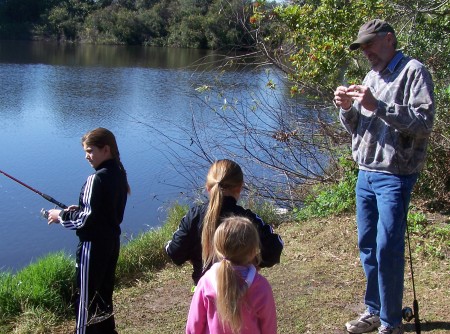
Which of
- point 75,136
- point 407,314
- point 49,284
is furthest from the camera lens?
point 75,136

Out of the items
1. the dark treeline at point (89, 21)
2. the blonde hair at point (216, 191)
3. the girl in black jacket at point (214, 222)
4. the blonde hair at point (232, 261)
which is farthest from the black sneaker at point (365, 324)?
the dark treeline at point (89, 21)

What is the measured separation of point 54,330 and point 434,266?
288 cm

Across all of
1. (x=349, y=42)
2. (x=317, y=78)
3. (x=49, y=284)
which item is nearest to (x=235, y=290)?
(x=49, y=284)

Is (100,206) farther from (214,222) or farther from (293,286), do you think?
(293,286)

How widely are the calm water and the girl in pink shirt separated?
17.3 feet

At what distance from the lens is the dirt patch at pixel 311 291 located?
3.95m

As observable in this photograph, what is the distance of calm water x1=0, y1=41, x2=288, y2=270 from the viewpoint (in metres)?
9.21

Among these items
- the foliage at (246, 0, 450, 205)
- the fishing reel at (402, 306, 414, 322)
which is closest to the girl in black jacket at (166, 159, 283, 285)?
the fishing reel at (402, 306, 414, 322)

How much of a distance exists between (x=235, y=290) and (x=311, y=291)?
2.29 m

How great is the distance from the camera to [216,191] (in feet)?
9.15

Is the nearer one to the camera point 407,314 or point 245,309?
point 245,309

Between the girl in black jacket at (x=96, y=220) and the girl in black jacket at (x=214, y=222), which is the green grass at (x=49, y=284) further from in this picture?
the girl in black jacket at (x=214, y=222)

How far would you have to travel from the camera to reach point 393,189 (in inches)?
125

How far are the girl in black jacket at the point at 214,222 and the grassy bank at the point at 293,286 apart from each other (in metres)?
1.20
